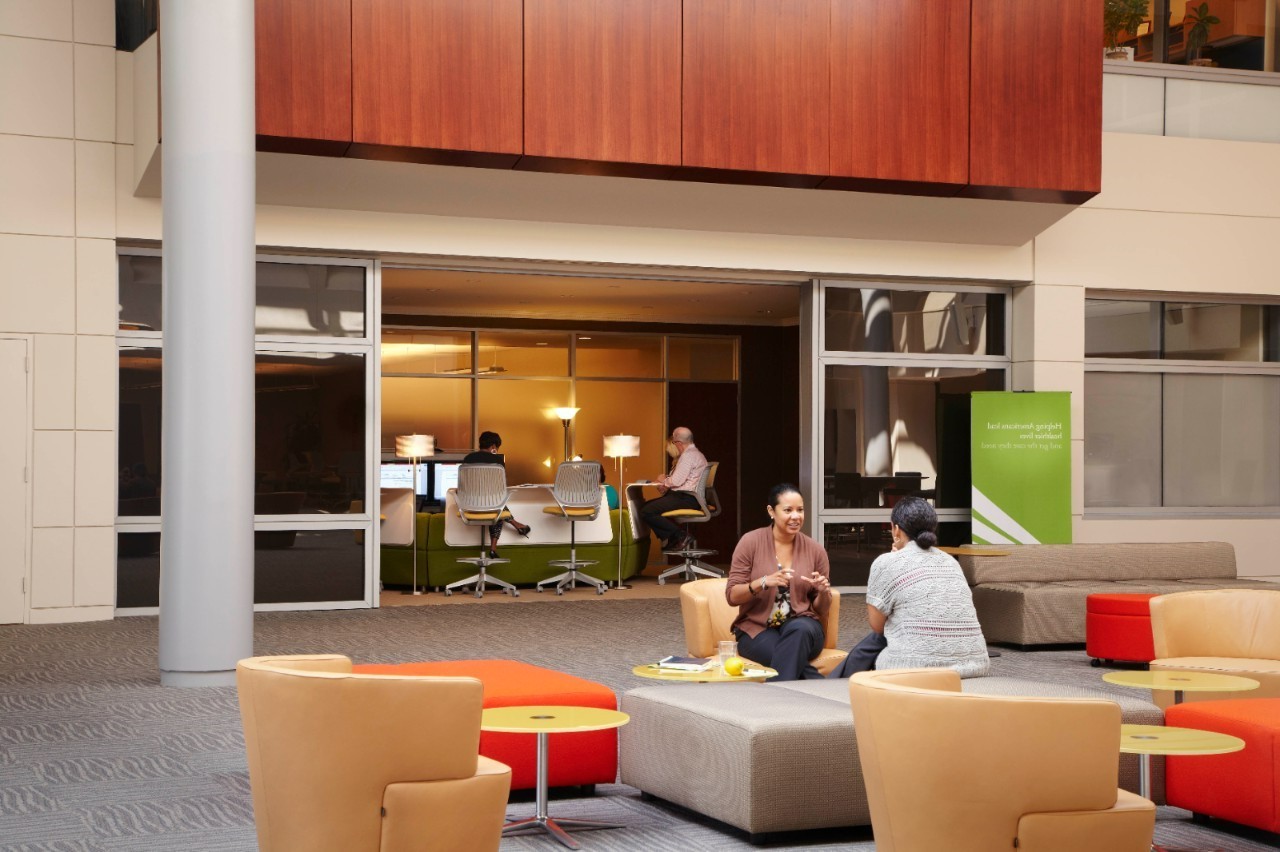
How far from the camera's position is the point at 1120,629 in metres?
8.80

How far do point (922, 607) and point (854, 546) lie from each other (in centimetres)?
732

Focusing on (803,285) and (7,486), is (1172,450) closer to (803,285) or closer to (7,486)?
(803,285)

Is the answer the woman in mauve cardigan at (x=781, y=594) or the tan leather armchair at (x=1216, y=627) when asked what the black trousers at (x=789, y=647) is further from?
the tan leather armchair at (x=1216, y=627)


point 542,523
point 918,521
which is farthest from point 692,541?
point 918,521

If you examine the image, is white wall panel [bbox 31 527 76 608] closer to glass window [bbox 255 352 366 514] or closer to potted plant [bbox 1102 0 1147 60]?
glass window [bbox 255 352 366 514]

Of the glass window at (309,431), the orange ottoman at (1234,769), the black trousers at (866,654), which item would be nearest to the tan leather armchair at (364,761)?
the black trousers at (866,654)

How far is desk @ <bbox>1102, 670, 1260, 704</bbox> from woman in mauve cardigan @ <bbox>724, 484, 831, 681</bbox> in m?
1.45

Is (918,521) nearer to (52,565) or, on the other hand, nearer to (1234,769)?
(1234,769)

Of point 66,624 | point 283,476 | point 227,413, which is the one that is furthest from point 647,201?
point 66,624

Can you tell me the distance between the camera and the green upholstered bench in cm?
1297

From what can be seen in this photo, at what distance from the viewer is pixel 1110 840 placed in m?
3.91

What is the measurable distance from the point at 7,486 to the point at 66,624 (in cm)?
110

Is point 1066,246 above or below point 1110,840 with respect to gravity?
above

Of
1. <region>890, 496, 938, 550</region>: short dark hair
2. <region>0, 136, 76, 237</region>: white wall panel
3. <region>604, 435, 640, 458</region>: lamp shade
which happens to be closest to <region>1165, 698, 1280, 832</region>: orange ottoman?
<region>890, 496, 938, 550</region>: short dark hair
